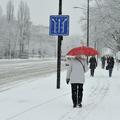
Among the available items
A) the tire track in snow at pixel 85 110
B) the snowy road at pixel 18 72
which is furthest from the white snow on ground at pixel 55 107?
the snowy road at pixel 18 72

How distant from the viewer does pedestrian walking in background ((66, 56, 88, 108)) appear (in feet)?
53.4

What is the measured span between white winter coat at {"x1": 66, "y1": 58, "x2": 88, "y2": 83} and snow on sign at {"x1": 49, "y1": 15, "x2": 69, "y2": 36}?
6.14 m

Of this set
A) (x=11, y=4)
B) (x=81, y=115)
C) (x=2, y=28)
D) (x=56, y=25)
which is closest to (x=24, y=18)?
(x=11, y=4)

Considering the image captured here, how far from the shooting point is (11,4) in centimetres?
14150

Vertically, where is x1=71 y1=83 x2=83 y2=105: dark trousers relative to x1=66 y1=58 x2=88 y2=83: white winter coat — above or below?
below

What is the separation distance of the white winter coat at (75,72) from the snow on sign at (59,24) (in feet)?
20.1

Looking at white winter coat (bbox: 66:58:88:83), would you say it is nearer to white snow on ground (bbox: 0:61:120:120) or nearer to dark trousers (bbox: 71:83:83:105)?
dark trousers (bbox: 71:83:83:105)

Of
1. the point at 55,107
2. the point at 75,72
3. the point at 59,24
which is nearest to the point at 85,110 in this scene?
the point at 55,107

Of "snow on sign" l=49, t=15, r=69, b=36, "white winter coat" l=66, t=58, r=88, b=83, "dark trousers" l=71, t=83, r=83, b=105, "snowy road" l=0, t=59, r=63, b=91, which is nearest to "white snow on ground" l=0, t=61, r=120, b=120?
"dark trousers" l=71, t=83, r=83, b=105

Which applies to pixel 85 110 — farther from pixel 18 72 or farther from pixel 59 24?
pixel 18 72

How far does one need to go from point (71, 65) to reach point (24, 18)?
129 meters

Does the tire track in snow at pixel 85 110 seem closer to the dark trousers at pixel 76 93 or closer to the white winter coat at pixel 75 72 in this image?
the dark trousers at pixel 76 93

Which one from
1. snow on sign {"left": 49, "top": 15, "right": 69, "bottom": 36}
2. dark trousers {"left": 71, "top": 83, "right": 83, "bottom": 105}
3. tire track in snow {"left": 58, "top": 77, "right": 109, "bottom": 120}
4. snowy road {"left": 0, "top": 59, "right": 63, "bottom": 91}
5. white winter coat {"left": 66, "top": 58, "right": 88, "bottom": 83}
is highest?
snow on sign {"left": 49, "top": 15, "right": 69, "bottom": 36}

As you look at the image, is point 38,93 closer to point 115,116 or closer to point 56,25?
point 56,25
